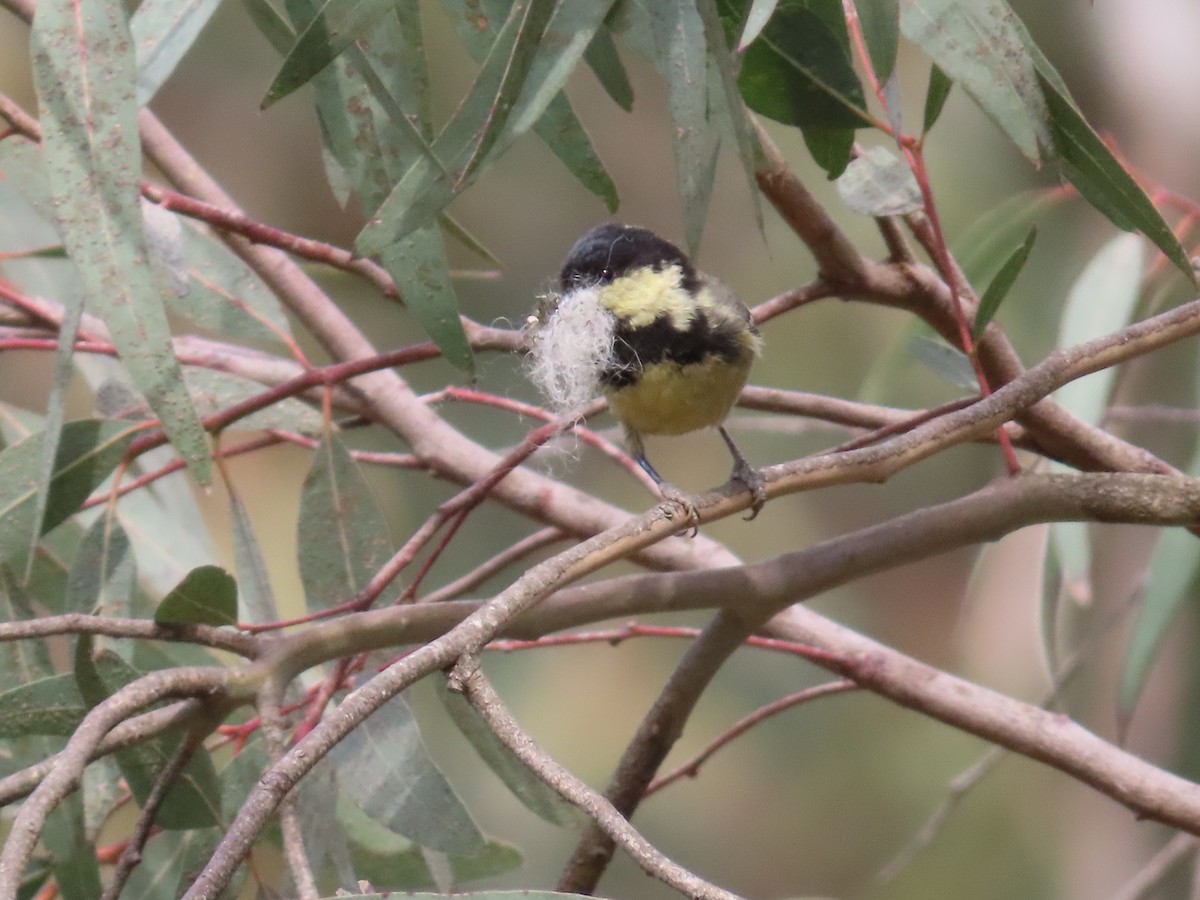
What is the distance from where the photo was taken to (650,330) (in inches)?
41.8

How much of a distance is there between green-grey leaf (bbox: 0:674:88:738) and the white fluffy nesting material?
39 centimetres

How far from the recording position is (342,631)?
0.74 metres

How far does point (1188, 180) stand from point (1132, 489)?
250cm

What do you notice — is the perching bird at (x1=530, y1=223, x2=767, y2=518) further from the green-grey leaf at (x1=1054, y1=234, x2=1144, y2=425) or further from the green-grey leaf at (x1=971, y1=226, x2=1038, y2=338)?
the green-grey leaf at (x1=1054, y1=234, x2=1144, y2=425)

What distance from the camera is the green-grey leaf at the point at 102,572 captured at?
100 cm

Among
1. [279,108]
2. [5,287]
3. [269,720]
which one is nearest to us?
[269,720]

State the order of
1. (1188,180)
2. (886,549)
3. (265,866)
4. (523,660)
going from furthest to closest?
1. (523,660)
2. (1188,180)
3. (265,866)
4. (886,549)

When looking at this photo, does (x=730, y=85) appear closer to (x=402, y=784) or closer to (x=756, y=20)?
(x=756, y=20)

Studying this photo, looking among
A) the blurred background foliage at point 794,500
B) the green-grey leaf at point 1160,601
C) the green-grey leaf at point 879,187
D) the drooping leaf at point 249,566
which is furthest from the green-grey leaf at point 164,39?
the blurred background foliage at point 794,500

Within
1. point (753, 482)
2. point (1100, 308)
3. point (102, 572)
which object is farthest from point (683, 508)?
point (1100, 308)

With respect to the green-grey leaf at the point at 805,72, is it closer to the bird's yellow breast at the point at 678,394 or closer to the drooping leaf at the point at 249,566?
the bird's yellow breast at the point at 678,394

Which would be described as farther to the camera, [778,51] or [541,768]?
[778,51]

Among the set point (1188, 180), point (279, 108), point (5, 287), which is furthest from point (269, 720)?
point (279, 108)

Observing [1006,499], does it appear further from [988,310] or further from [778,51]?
[778,51]
